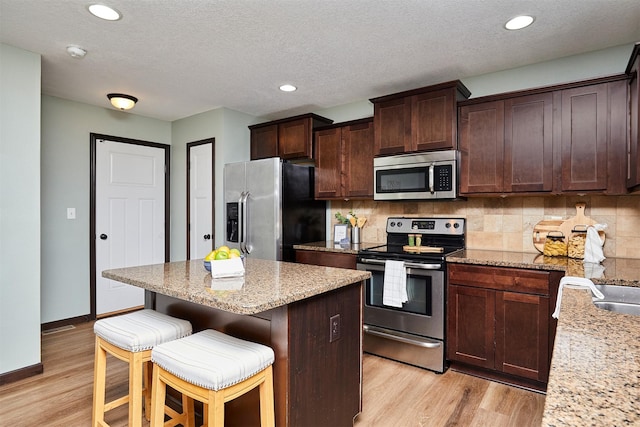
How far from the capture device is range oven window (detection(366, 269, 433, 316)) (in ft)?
9.24

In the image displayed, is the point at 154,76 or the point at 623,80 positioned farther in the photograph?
the point at 154,76

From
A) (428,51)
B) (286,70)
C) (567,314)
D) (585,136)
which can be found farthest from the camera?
(286,70)

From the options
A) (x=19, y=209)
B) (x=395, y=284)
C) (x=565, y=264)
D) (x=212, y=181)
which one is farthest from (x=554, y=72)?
(x=19, y=209)

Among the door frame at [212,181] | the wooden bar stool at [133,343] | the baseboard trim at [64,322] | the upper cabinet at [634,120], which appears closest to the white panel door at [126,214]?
the baseboard trim at [64,322]

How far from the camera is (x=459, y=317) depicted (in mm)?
2750

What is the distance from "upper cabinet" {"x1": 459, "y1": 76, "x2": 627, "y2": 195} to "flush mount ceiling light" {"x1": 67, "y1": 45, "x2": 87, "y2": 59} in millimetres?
2972

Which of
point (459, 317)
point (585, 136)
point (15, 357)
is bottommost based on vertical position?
point (15, 357)

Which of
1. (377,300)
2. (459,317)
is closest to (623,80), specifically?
(459,317)

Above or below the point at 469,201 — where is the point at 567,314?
below

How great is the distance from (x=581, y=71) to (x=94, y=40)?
359 cm

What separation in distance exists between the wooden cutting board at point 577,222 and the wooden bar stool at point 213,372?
2488 mm

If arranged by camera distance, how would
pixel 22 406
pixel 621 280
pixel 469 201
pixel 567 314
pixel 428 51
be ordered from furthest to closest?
pixel 469 201 → pixel 428 51 → pixel 22 406 → pixel 621 280 → pixel 567 314

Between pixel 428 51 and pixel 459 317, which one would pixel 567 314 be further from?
pixel 428 51

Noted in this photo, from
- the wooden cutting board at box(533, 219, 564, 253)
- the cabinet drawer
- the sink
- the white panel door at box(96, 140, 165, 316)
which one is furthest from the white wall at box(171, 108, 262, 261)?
the sink
